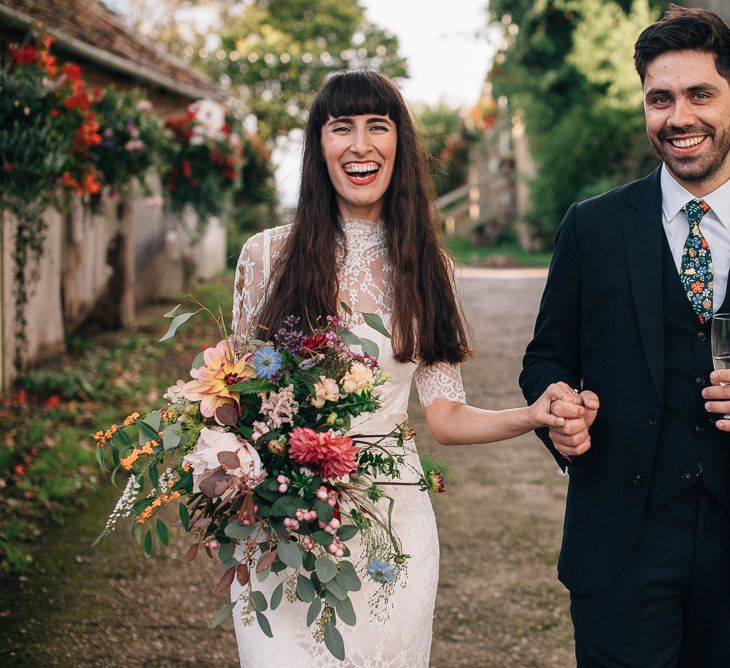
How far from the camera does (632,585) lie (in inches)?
95.5

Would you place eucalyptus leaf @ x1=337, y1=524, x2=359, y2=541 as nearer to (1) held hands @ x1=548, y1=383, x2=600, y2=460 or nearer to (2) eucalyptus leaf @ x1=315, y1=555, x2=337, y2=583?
(2) eucalyptus leaf @ x1=315, y1=555, x2=337, y2=583

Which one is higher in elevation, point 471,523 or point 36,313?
point 36,313

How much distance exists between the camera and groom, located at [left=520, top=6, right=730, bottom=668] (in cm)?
238

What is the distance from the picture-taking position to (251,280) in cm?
273

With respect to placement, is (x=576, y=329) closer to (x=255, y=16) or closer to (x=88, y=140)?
(x=88, y=140)

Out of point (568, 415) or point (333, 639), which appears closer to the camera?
point (333, 639)

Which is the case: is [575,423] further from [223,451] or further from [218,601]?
[218,601]

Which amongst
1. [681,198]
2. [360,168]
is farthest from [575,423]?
[360,168]

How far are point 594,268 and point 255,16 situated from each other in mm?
24193

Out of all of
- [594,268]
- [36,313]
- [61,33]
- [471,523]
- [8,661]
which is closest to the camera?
[594,268]

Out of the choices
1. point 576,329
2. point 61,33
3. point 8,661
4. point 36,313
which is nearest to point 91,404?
point 36,313

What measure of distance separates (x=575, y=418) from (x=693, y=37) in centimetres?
108

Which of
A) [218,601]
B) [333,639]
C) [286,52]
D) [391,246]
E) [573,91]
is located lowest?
[218,601]

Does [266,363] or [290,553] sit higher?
[266,363]
